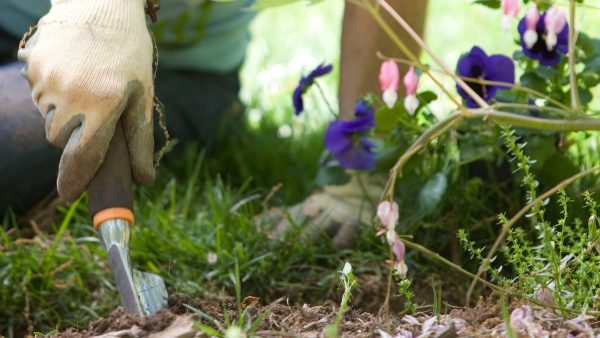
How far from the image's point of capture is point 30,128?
6.98 feet

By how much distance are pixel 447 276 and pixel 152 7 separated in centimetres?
73

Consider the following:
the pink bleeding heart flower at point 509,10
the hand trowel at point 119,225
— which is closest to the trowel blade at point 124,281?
the hand trowel at point 119,225

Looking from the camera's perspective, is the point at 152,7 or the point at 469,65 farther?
the point at 469,65

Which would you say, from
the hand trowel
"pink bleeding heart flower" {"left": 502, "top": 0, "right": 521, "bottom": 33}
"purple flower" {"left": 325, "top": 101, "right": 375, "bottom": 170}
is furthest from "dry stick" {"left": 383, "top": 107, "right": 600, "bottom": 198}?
"purple flower" {"left": 325, "top": 101, "right": 375, "bottom": 170}

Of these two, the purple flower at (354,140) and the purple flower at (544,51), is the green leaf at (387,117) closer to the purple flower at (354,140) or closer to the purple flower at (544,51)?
the purple flower at (354,140)


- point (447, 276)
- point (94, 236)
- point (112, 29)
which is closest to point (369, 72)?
point (447, 276)

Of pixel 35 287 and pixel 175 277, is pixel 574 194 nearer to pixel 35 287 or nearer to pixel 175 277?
pixel 175 277

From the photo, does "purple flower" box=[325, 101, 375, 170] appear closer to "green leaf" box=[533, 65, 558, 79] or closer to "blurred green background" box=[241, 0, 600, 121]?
"green leaf" box=[533, 65, 558, 79]

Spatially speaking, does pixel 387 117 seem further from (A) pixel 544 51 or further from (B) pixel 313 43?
(B) pixel 313 43

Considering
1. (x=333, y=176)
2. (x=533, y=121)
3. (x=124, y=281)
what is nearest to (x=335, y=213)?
(x=333, y=176)

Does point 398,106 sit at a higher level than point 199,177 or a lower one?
higher

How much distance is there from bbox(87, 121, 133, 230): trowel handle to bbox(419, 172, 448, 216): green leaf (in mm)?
614

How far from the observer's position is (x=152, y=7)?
1.58 meters

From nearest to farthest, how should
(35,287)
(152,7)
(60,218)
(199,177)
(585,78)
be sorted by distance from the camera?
(152,7)
(585,78)
(35,287)
(60,218)
(199,177)
